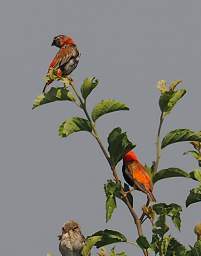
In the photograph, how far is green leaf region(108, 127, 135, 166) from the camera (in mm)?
7656

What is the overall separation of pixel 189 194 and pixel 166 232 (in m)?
0.92

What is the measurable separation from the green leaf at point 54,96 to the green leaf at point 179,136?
1.37m

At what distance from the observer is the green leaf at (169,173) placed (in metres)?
7.60

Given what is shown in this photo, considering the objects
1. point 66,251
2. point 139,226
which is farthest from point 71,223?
point 139,226

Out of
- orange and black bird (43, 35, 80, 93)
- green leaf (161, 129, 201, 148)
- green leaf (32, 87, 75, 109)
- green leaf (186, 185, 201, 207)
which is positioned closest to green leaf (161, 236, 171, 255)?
green leaf (186, 185, 201, 207)

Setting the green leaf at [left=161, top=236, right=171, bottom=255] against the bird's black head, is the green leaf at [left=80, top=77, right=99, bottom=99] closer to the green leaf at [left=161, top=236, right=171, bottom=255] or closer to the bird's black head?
the green leaf at [left=161, top=236, right=171, bottom=255]

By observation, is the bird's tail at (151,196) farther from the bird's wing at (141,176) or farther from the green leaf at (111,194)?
the green leaf at (111,194)

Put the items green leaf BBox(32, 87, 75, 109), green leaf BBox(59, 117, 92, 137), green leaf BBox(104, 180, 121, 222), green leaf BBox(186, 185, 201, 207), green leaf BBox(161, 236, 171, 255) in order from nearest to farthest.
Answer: green leaf BBox(161, 236, 171, 255), green leaf BBox(104, 180, 121, 222), green leaf BBox(59, 117, 92, 137), green leaf BBox(186, 185, 201, 207), green leaf BBox(32, 87, 75, 109)

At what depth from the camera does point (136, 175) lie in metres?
8.13

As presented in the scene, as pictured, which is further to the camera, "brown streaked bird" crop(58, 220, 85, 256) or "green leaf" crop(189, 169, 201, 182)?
"green leaf" crop(189, 169, 201, 182)

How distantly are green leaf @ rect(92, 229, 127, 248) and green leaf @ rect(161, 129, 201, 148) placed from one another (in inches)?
51.2

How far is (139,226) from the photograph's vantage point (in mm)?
7496

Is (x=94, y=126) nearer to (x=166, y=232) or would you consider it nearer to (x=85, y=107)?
(x=85, y=107)

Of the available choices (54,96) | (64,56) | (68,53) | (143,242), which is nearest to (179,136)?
(143,242)
